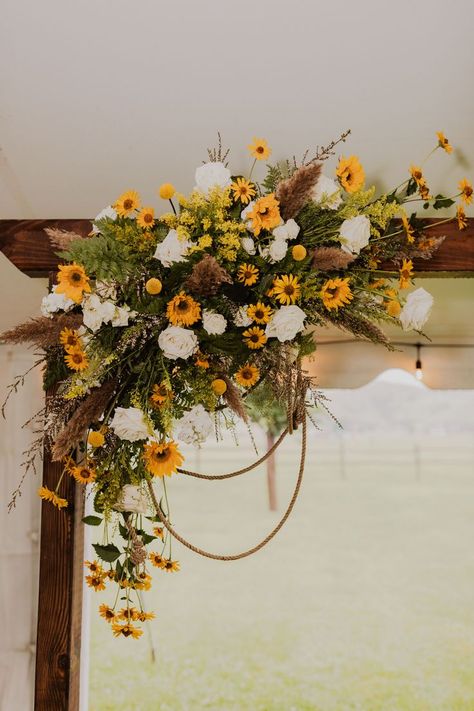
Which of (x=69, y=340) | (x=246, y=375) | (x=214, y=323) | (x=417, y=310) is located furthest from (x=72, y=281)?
(x=417, y=310)

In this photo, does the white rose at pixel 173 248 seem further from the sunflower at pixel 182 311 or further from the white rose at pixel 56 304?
the white rose at pixel 56 304

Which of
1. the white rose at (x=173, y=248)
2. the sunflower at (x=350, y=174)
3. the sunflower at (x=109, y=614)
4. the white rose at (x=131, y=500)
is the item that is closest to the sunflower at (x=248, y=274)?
the white rose at (x=173, y=248)

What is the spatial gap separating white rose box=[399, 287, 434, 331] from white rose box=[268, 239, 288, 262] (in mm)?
248

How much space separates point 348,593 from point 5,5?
22.4 ft

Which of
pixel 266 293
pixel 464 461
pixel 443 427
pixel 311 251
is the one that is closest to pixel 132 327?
pixel 266 293

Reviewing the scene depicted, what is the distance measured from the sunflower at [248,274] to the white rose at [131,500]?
1.44ft

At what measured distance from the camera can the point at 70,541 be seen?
4.41 ft

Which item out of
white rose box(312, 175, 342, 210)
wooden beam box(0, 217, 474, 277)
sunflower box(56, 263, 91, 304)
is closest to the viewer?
sunflower box(56, 263, 91, 304)

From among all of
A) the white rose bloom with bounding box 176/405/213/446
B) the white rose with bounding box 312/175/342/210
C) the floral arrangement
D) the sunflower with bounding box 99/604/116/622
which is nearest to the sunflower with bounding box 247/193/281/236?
the floral arrangement

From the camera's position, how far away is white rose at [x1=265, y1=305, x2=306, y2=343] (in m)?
1.02

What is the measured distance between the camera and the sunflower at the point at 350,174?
105cm

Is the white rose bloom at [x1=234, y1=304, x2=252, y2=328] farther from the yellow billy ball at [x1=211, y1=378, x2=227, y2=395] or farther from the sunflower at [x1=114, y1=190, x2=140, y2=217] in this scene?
the sunflower at [x1=114, y1=190, x2=140, y2=217]

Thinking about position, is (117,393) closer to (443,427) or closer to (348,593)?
(348,593)

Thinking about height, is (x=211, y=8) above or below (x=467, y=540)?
above
